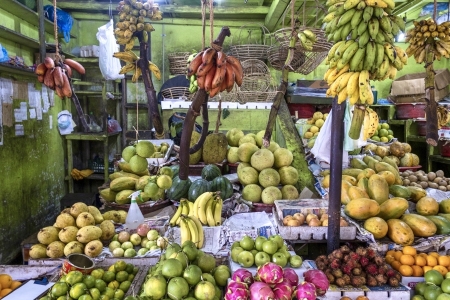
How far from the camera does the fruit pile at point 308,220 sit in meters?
2.55

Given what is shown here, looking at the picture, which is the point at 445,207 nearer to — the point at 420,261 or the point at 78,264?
the point at 420,261

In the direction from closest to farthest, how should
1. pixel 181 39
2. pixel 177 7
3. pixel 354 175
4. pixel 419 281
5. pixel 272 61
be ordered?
pixel 419 281 < pixel 354 175 < pixel 272 61 < pixel 177 7 < pixel 181 39

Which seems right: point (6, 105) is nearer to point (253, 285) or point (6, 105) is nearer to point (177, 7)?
point (177, 7)

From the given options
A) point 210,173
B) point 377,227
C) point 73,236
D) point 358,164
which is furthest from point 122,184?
point 358,164

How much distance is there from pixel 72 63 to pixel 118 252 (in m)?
1.87

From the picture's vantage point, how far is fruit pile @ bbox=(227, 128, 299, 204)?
3266 mm

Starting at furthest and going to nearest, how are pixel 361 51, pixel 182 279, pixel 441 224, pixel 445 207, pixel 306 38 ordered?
1. pixel 445 207
2. pixel 306 38
3. pixel 441 224
4. pixel 361 51
5. pixel 182 279

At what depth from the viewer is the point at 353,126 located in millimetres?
1796

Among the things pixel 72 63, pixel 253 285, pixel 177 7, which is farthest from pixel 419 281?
pixel 177 7

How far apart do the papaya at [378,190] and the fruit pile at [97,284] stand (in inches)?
76.5

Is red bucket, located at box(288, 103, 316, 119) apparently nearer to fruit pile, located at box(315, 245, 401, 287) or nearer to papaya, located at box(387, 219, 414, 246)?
papaya, located at box(387, 219, 414, 246)

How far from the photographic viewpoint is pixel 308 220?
8.61 feet

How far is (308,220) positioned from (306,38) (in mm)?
1441

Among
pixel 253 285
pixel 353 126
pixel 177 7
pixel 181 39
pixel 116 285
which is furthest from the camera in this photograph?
pixel 181 39
